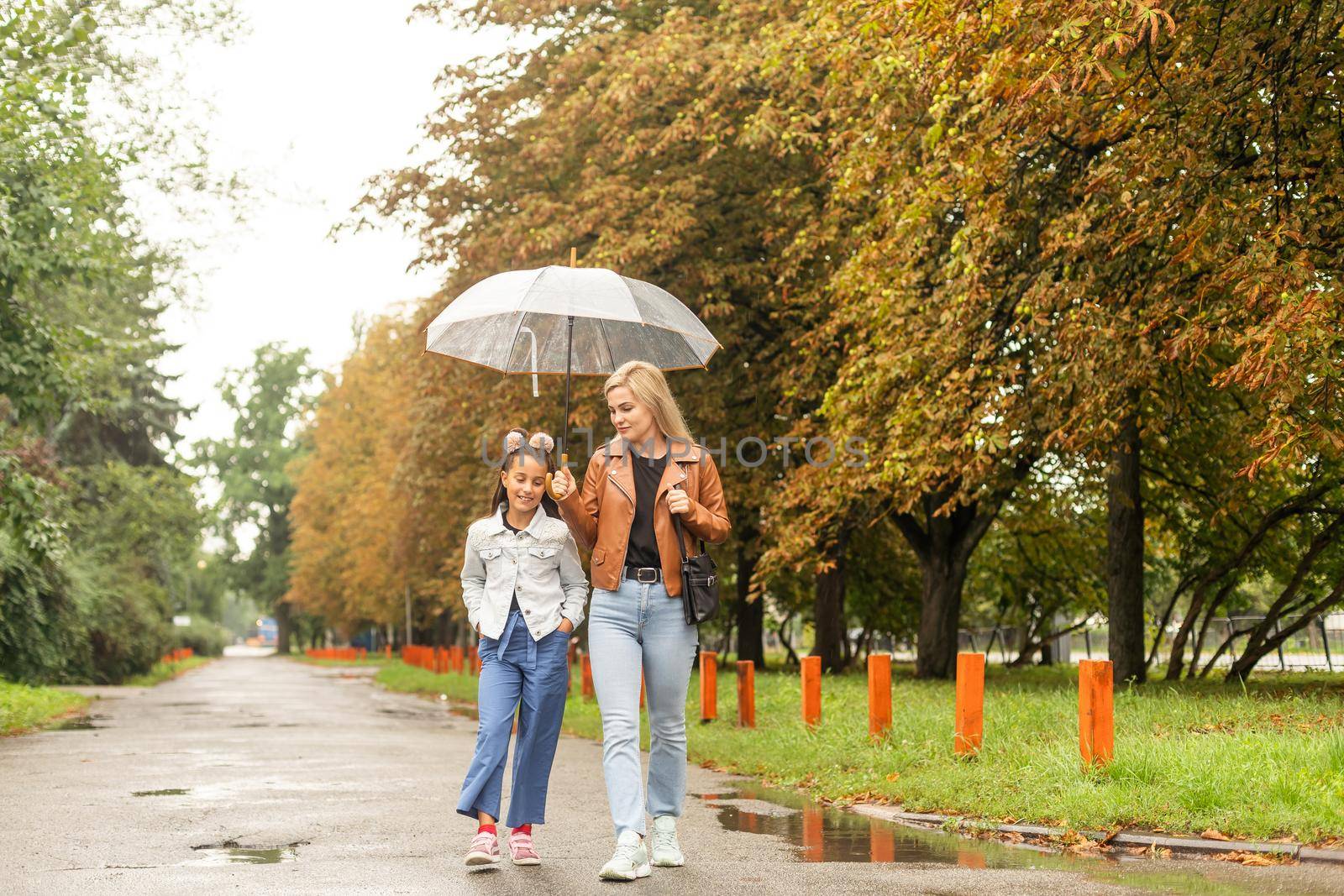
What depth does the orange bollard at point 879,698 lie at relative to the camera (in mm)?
10969

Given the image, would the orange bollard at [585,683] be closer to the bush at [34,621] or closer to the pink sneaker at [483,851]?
the bush at [34,621]

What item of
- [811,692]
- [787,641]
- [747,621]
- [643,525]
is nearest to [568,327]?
[643,525]

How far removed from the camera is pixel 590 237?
20.8 metres

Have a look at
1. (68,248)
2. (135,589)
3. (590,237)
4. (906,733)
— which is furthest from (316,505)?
(906,733)

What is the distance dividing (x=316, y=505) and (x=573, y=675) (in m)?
36.4

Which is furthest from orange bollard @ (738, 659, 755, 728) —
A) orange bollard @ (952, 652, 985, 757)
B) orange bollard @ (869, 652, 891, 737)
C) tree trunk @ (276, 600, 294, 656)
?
tree trunk @ (276, 600, 294, 656)

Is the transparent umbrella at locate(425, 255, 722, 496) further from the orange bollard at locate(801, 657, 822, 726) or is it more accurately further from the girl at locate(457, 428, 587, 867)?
the orange bollard at locate(801, 657, 822, 726)

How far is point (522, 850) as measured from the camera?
6578 millimetres

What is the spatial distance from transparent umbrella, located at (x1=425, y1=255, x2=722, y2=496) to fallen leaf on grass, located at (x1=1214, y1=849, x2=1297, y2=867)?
11.1 ft

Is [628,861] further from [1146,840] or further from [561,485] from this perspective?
[1146,840]

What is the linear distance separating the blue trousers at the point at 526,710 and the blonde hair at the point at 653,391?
1.06m

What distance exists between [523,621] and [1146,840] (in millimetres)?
3166

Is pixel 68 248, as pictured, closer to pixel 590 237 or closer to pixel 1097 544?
pixel 590 237

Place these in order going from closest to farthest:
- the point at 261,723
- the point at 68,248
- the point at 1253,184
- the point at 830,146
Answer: the point at 1253,184, the point at 68,248, the point at 830,146, the point at 261,723
